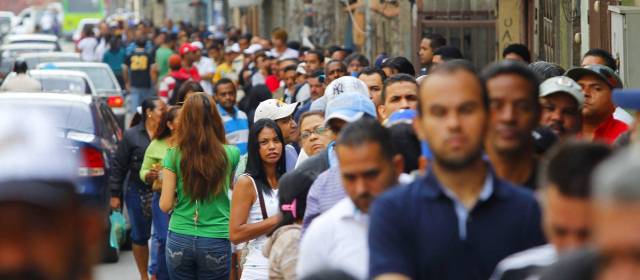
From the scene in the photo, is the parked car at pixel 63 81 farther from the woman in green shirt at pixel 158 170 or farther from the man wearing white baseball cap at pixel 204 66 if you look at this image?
the woman in green shirt at pixel 158 170

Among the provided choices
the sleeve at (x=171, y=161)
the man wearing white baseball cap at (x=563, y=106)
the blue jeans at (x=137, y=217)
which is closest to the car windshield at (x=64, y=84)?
the blue jeans at (x=137, y=217)

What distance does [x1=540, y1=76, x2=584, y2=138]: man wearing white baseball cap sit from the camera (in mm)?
6773

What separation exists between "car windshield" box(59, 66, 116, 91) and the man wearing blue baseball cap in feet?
60.5

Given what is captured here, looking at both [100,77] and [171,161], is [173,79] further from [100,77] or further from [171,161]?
[171,161]

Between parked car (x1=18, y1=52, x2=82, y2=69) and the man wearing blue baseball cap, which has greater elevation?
the man wearing blue baseball cap

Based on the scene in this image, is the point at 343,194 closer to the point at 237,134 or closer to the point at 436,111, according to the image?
the point at 436,111

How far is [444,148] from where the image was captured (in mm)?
4398

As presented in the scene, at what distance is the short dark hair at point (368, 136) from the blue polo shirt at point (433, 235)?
0.53 meters

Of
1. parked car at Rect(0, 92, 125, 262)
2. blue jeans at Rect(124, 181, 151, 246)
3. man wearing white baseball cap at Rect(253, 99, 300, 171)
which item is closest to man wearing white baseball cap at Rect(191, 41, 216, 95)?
parked car at Rect(0, 92, 125, 262)

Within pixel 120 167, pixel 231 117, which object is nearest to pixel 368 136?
pixel 120 167

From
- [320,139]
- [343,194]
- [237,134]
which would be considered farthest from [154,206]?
[343,194]

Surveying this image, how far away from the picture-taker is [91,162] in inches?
516

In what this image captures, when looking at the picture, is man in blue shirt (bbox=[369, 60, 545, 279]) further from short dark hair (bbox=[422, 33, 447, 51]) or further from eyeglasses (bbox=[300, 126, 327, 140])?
short dark hair (bbox=[422, 33, 447, 51])

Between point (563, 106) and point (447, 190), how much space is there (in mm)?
2562
